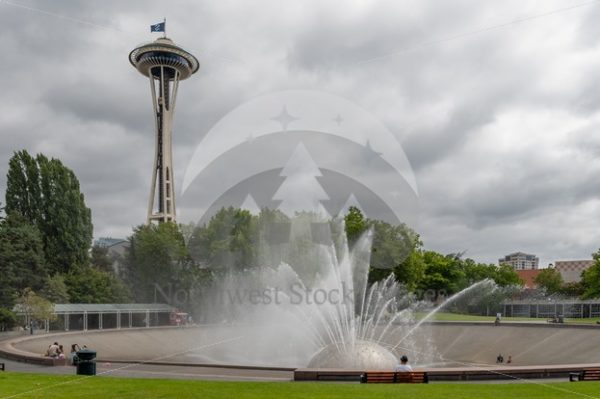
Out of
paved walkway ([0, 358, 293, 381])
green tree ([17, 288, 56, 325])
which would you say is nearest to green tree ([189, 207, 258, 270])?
green tree ([17, 288, 56, 325])

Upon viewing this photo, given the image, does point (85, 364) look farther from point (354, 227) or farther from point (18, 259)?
point (354, 227)

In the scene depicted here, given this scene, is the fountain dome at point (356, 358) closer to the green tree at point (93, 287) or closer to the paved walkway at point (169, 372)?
the paved walkway at point (169, 372)

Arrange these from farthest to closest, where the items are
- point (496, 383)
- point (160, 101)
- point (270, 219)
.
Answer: point (160, 101), point (270, 219), point (496, 383)

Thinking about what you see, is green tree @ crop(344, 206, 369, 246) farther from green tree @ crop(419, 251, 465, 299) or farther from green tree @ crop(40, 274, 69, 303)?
green tree @ crop(40, 274, 69, 303)

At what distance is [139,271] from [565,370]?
175ft

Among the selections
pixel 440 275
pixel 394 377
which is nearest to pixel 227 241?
pixel 440 275

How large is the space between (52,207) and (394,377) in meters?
46.6

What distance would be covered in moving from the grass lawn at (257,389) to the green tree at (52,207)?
3895cm

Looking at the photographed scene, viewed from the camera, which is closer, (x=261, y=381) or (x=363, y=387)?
(x=363, y=387)

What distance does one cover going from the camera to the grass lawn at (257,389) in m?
13.8

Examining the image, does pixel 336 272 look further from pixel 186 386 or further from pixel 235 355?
pixel 186 386

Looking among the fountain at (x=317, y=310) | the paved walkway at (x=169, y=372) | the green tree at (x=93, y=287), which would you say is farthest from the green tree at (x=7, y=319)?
the paved walkway at (x=169, y=372)

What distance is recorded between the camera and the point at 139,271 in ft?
208

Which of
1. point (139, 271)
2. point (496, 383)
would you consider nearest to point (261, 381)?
point (496, 383)
